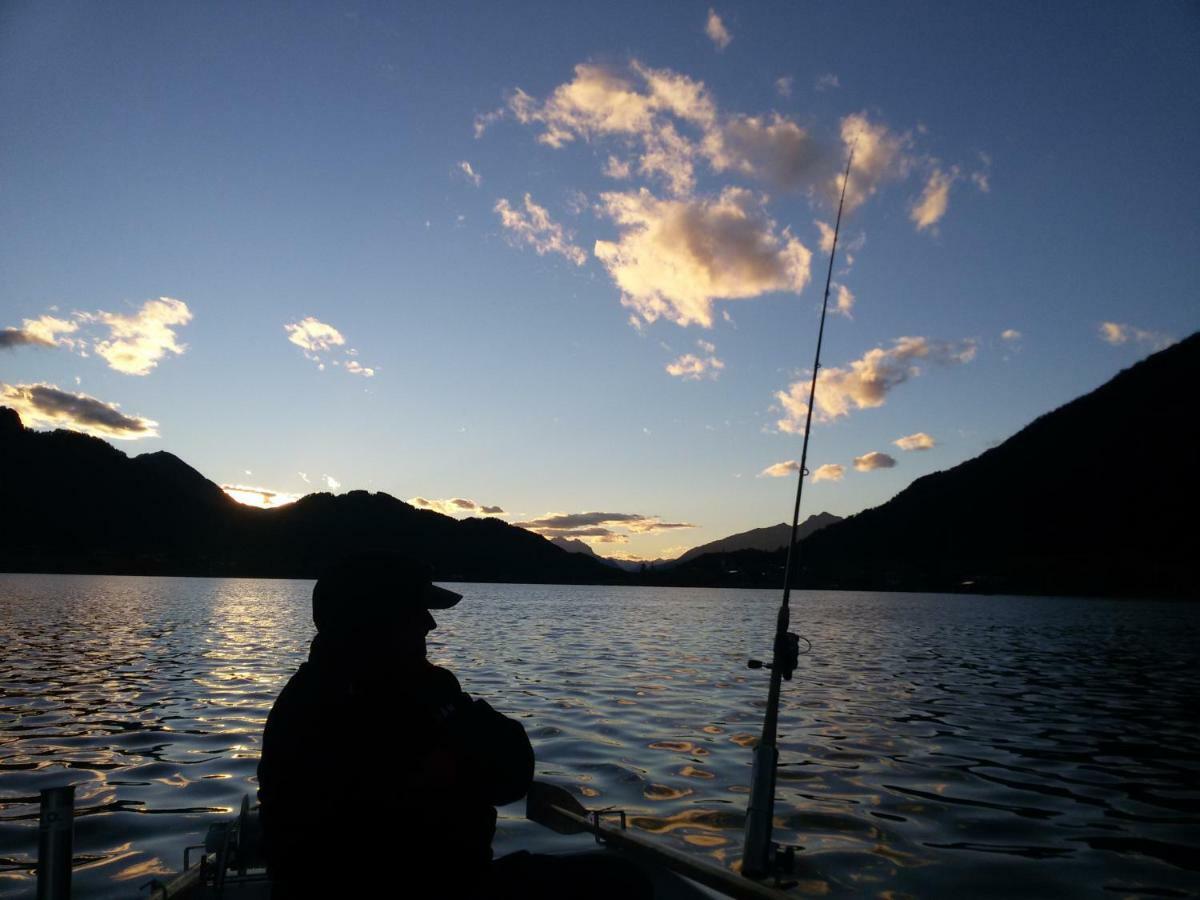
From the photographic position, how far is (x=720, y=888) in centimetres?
483

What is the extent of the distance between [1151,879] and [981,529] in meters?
214

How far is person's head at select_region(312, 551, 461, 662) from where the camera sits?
302 centimetres

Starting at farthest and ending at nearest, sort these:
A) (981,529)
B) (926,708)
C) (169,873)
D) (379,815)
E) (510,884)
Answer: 1. (981,529)
2. (926,708)
3. (169,873)
4. (510,884)
5. (379,815)

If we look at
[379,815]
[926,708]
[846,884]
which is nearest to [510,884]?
[379,815]

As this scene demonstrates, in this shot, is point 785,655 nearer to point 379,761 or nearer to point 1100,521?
point 379,761

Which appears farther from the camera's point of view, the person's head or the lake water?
the lake water

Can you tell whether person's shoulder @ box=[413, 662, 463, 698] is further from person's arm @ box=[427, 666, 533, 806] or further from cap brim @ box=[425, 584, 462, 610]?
cap brim @ box=[425, 584, 462, 610]

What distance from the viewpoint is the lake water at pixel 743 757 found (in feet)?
25.4

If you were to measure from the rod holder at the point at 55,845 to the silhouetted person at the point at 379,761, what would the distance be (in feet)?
4.01

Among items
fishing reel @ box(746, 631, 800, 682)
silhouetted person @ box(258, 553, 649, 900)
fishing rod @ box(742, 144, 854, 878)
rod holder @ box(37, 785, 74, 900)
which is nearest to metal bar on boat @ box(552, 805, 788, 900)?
fishing rod @ box(742, 144, 854, 878)

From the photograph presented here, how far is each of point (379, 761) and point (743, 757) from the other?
10.4 meters

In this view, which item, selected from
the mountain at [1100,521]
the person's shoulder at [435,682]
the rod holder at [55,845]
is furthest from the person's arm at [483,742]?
the mountain at [1100,521]

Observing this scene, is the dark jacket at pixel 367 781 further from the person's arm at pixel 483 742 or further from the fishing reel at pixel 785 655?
the fishing reel at pixel 785 655

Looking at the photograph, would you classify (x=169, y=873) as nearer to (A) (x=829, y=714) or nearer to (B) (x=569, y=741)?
(B) (x=569, y=741)
